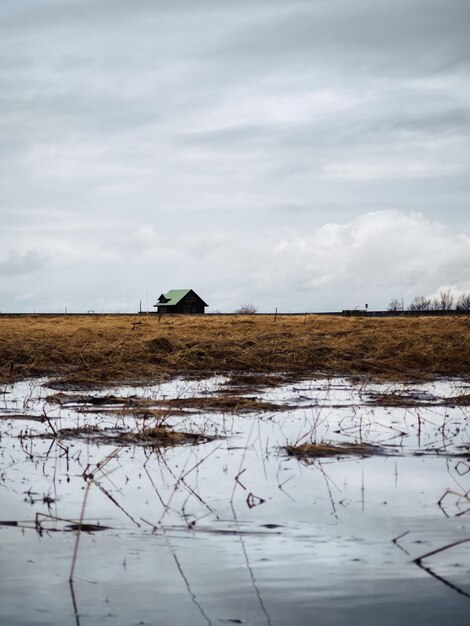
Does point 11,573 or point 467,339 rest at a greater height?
point 467,339

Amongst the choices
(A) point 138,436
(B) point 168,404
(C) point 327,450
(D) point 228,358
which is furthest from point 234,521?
(D) point 228,358

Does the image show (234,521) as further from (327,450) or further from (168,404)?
(168,404)

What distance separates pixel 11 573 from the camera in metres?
4.00

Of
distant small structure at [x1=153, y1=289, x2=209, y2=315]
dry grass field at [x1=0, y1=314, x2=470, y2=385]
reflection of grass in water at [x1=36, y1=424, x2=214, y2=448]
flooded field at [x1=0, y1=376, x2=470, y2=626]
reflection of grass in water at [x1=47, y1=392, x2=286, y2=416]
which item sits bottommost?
flooded field at [x1=0, y1=376, x2=470, y2=626]

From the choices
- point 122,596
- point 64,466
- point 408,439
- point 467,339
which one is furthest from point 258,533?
point 467,339

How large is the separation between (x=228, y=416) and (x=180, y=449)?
269 centimetres

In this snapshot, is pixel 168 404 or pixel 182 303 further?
pixel 182 303

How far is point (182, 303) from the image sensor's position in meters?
112

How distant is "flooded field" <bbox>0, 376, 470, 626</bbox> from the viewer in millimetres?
3537

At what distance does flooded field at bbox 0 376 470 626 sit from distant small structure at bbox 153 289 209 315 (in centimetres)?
10087

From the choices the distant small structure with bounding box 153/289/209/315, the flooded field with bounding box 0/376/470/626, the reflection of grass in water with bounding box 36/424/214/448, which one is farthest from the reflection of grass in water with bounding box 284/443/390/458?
the distant small structure with bounding box 153/289/209/315

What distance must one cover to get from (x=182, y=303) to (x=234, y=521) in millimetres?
106881

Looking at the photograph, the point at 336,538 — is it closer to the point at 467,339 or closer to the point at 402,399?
the point at 402,399

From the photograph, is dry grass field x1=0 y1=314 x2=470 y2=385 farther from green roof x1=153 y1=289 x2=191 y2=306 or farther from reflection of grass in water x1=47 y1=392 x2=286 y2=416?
green roof x1=153 y1=289 x2=191 y2=306
